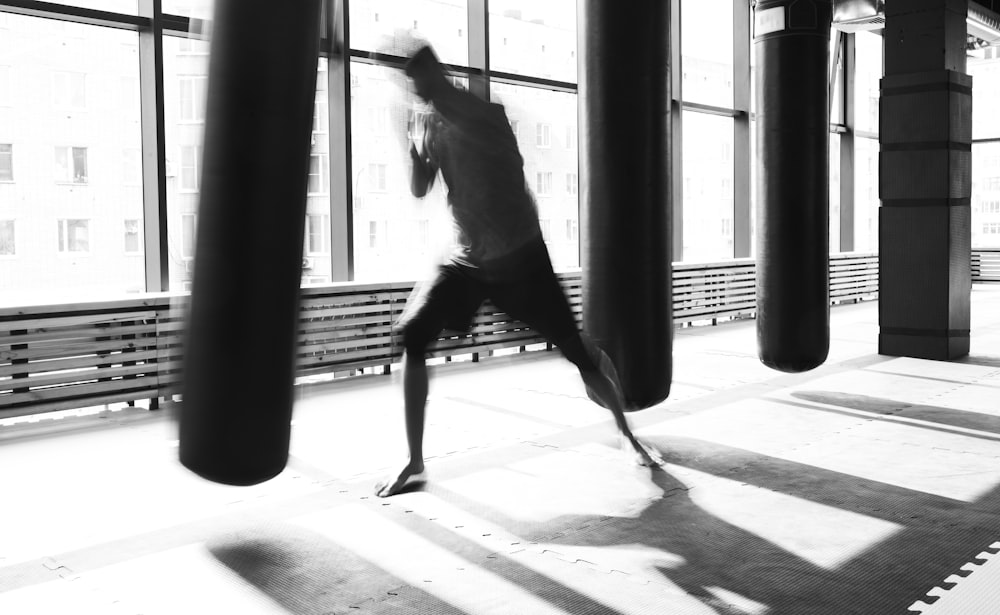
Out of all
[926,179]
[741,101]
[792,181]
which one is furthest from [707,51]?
[792,181]

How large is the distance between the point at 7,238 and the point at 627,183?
13.5 ft

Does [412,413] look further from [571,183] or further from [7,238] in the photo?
[571,183]

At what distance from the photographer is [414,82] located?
3455mm

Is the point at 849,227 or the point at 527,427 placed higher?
the point at 849,227

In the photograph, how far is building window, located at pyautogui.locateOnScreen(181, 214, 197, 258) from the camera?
5.59 feet

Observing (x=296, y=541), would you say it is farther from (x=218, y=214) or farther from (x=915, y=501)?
(x=915, y=501)

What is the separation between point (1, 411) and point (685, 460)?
376 centimetres

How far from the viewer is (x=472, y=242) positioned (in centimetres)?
360

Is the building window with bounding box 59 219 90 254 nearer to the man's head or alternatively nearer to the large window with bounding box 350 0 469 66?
the large window with bounding box 350 0 469 66

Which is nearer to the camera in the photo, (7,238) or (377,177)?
(7,238)

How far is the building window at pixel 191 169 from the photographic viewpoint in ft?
5.51

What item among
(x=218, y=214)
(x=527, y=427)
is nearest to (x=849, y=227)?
(x=527, y=427)

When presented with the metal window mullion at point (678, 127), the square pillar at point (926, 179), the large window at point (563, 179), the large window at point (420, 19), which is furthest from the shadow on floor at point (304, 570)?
the metal window mullion at point (678, 127)

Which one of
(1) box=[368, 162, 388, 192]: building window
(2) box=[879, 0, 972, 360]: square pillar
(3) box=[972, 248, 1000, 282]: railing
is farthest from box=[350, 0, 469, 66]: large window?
(3) box=[972, 248, 1000, 282]: railing
